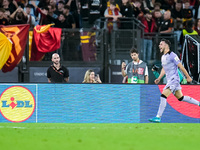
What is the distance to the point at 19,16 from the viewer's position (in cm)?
1648

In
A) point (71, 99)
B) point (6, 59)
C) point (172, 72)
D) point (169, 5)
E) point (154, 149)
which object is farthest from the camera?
point (169, 5)

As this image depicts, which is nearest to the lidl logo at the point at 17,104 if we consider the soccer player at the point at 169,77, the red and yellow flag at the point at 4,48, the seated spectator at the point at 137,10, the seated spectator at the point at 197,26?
the red and yellow flag at the point at 4,48

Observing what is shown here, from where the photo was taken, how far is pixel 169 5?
18938 mm

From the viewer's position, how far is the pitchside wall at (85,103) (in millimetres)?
12852

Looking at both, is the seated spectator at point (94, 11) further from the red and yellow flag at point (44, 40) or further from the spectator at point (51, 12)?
the red and yellow flag at point (44, 40)

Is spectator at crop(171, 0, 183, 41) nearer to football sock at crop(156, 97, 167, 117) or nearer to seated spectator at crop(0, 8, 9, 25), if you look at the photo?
seated spectator at crop(0, 8, 9, 25)

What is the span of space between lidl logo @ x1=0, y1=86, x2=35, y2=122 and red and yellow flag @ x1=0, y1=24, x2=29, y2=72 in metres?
2.25

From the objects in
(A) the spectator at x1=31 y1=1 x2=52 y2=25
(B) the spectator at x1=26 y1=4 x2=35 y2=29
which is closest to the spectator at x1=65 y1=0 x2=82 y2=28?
(A) the spectator at x1=31 y1=1 x2=52 y2=25

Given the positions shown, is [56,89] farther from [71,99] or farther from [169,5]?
[169,5]

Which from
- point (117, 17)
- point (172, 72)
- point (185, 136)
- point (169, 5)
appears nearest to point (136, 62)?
point (172, 72)

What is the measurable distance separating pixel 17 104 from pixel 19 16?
14.9ft

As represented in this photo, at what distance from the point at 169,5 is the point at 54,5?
4461mm

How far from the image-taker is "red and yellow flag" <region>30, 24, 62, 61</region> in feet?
49.9

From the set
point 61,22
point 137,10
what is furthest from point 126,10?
point 61,22
